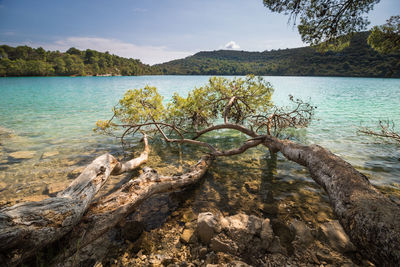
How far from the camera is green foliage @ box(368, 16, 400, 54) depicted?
24.4ft

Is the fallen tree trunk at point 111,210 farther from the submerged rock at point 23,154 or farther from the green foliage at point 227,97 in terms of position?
the submerged rock at point 23,154

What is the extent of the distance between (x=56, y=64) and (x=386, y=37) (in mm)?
155588

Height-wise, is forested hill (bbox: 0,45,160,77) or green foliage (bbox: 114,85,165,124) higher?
forested hill (bbox: 0,45,160,77)

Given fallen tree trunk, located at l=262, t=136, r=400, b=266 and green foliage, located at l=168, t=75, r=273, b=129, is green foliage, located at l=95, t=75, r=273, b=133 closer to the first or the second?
green foliage, located at l=168, t=75, r=273, b=129

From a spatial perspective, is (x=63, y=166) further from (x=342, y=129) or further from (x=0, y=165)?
(x=342, y=129)

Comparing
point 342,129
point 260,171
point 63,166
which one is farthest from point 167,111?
point 342,129

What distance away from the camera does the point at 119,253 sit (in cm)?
319

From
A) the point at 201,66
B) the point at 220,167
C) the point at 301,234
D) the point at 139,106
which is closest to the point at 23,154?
the point at 139,106

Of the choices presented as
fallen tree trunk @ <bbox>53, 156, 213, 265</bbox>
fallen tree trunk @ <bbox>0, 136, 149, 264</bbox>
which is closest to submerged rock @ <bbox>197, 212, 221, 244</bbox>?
fallen tree trunk @ <bbox>53, 156, 213, 265</bbox>

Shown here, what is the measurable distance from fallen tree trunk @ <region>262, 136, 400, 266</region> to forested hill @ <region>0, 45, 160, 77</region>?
143 meters

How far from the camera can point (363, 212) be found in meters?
2.24

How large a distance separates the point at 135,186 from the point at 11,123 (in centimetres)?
1637

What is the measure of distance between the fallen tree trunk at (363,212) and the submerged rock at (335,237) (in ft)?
3.15

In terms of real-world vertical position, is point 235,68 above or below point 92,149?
above
